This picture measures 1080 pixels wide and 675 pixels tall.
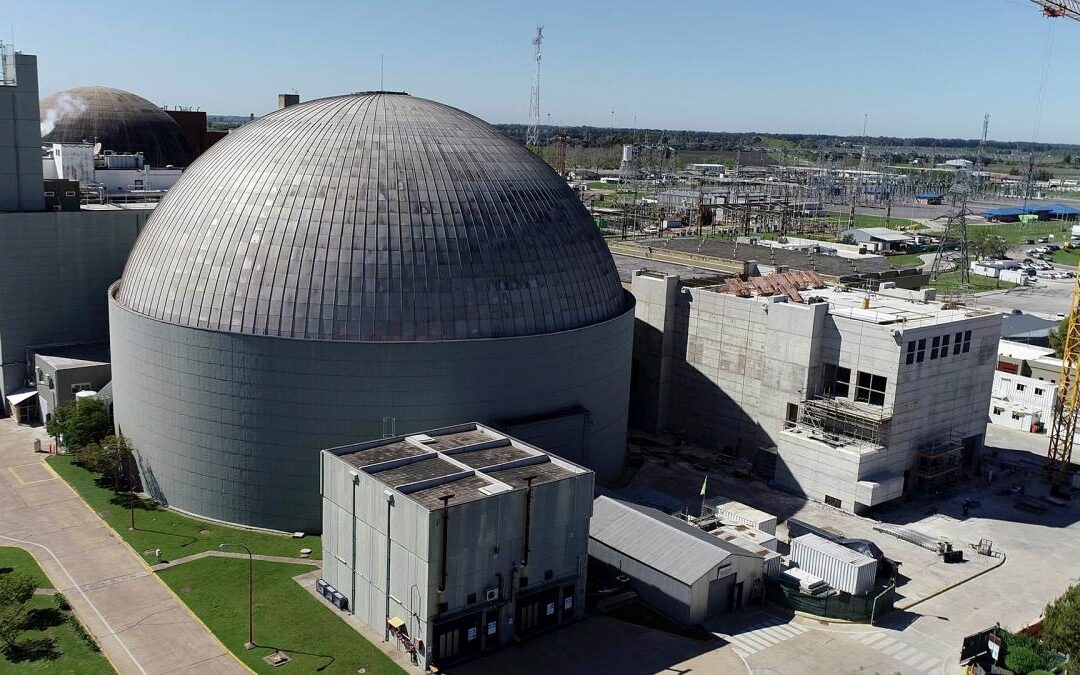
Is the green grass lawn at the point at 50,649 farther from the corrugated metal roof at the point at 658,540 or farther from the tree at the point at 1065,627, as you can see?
the tree at the point at 1065,627

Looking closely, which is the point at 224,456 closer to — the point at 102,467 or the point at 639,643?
the point at 102,467

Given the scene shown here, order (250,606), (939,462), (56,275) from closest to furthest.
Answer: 1. (250,606)
2. (939,462)
3. (56,275)

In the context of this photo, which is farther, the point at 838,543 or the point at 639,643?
the point at 838,543

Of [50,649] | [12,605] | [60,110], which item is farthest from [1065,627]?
[60,110]

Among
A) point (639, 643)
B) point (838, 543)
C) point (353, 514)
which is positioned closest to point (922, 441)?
point (838, 543)

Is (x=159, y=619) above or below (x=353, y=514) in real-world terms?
below

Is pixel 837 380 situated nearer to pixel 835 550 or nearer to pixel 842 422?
pixel 842 422

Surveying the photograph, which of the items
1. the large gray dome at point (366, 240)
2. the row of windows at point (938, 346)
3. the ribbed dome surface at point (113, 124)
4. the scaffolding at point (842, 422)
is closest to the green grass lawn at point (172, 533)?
the large gray dome at point (366, 240)
